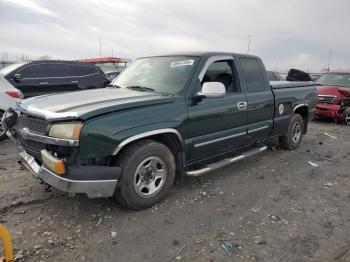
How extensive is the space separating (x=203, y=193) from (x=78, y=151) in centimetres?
185

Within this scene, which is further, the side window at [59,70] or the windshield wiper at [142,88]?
the side window at [59,70]

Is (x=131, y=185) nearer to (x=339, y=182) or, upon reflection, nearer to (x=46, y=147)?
(x=46, y=147)

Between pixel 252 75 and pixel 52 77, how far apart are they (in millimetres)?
5261

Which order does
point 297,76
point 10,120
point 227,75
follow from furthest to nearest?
point 297,76 < point 227,75 < point 10,120

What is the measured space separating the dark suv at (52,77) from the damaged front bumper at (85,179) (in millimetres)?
4848

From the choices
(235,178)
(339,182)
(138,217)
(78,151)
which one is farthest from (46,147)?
(339,182)

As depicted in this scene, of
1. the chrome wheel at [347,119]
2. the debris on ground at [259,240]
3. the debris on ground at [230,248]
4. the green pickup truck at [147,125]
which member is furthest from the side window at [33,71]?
the chrome wheel at [347,119]

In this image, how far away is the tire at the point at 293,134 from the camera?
624 centimetres

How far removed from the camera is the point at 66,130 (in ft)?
9.97

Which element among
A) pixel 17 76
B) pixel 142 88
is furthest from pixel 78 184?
pixel 17 76

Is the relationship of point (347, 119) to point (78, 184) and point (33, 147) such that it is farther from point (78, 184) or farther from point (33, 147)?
point (33, 147)

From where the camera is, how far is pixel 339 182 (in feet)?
15.8

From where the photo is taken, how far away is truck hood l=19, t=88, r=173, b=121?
10.2 feet

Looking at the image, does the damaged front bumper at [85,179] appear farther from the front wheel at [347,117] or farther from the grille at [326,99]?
the front wheel at [347,117]
